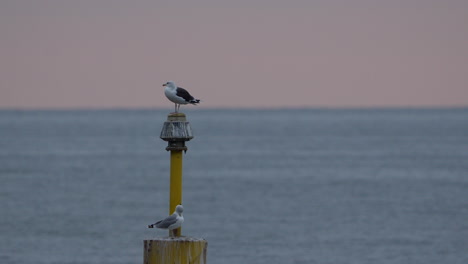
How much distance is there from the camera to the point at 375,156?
94500mm

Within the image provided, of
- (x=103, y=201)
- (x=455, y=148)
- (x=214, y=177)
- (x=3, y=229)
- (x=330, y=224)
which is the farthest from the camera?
(x=455, y=148)

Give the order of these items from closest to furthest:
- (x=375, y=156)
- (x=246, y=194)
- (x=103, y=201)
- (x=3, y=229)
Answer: (x=3, y=229) < (x=103, y=201) < (x=246, y=194) < (x=375, y=156)

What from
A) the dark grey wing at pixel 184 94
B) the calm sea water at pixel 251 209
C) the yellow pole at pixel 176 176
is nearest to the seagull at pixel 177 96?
the dark grey wing at pixel 184 94

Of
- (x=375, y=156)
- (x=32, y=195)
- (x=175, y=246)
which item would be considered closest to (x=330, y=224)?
(x=32, y=195)

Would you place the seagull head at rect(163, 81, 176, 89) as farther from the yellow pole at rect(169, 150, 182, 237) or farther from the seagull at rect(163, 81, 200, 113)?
the yellow pole at rect(169, 150, 182, 237)

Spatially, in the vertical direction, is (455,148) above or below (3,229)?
above

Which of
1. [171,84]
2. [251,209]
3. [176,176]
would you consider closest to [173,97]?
[171,84]

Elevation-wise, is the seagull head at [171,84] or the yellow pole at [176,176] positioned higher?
the seagull head at [171,84]

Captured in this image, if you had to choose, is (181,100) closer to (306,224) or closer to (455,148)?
(306,224)

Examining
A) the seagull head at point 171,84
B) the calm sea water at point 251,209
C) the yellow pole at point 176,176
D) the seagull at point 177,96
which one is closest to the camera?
the yellow pole at point 176,176

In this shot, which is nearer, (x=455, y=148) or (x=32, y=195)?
(x=32, y=195)

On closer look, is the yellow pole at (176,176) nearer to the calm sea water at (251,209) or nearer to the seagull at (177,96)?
the seagull at (177,96)

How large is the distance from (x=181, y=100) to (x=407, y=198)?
38823 mm

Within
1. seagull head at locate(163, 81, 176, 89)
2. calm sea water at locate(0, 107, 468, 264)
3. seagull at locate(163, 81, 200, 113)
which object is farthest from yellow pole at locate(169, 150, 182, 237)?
calm sea water at locate(0, 107, 468, 264)
